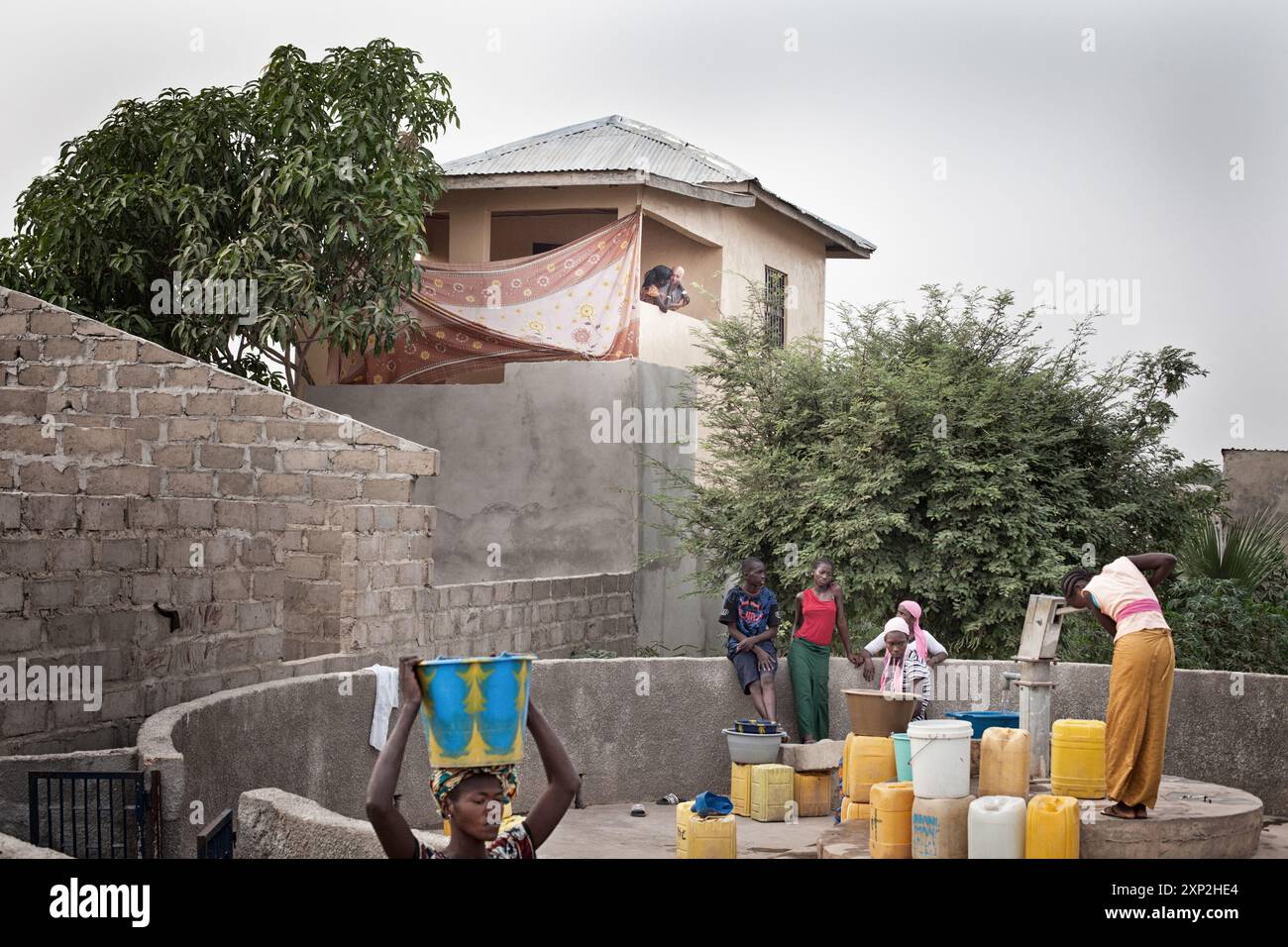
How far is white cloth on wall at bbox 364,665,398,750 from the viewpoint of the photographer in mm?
10547

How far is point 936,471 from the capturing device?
16547mm

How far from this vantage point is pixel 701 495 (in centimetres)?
1834

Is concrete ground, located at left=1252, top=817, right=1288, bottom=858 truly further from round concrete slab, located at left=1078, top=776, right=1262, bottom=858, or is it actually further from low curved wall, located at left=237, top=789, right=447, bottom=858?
low curved wall, located at left=237, top=789, right=447, bottom=858

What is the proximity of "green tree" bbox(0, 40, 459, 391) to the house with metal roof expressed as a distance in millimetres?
2502

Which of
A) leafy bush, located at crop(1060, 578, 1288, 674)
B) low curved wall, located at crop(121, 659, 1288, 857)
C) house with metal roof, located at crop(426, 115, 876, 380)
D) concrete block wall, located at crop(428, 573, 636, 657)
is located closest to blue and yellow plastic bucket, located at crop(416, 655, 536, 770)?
low curved wall, located at crop(121, 659, 1288, 857)

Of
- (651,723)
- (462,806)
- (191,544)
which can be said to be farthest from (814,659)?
(462,806)

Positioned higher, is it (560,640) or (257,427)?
(257,427)

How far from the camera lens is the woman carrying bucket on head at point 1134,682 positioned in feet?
28.5

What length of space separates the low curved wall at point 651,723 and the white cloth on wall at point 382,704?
6 cm

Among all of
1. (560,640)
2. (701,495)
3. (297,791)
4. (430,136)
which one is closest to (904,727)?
(297,791)

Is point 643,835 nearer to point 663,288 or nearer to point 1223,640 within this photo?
point 1223,640
